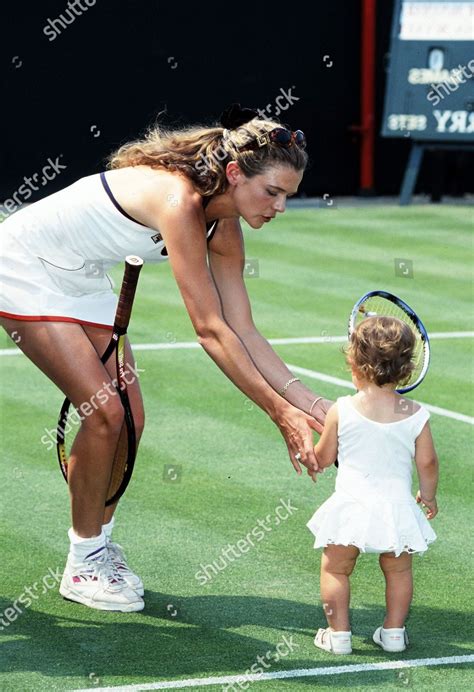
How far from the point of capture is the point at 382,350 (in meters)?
5.00

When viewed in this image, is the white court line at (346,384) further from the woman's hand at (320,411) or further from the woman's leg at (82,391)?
the woman's leg at (82,391)

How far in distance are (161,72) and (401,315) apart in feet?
50.9

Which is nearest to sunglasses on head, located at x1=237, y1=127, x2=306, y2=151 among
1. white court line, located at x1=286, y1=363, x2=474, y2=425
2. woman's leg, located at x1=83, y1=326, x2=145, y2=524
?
woman's leg, located at x1=83, y1=326, x2=145, y2=524

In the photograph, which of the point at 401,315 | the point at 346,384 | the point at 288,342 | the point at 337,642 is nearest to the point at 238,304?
the point at 401,315

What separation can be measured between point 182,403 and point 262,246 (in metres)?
7.51

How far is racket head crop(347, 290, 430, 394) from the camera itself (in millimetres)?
5520

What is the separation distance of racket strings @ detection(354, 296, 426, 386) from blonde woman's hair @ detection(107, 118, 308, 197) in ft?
2.59

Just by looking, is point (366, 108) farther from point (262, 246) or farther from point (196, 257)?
point (196, 257)

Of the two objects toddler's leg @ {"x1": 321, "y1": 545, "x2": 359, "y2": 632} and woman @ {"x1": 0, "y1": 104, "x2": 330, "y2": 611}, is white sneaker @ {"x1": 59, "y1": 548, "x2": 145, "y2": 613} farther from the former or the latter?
toddler's leg @ {"x1": 321, "y1": 545, "x2": 359, "y2": 632}

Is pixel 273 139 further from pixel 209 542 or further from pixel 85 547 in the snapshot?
pixel 209 542

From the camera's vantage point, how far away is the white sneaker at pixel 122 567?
5750 millimetres

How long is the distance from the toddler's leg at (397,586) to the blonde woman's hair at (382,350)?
0.69 metres

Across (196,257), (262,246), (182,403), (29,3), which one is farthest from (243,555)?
(29,3)

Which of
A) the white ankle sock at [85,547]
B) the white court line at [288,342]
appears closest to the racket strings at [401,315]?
the white ankle sock at [85,547]
